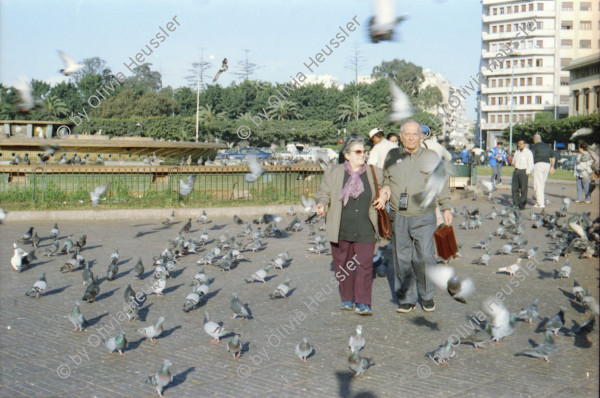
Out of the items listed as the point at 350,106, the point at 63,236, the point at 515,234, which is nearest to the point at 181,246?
the point at 63,236

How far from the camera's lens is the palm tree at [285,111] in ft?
274

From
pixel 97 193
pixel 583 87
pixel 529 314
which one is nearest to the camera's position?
pixel 529 314

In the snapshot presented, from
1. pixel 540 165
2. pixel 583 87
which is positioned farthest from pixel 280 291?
pixel 583 87

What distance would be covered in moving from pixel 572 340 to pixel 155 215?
10725 millimetres

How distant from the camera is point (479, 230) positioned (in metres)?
12.5

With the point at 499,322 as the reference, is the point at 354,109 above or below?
above

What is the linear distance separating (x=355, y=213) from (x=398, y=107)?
1.31 m

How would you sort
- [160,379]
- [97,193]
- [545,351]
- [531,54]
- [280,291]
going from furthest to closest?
[531,54] → [97,193] → [280,291] → [545,351] → [160,379]

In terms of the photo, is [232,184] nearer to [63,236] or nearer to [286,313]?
[63,236]

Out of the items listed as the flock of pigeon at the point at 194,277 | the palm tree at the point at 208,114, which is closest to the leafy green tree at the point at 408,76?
the palm tree at the point at 208,114

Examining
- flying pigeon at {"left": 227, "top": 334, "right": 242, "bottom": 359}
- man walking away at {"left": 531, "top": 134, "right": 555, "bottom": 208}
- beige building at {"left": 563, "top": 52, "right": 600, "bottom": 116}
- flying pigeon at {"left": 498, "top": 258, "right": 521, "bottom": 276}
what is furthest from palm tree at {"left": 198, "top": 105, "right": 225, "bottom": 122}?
flying pigeon at {"left": 227, "top": 334, "right": 242, "bottom": 359}

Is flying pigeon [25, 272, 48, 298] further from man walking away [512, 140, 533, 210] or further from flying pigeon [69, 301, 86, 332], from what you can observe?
man walking away [512, 140, 533, 210]

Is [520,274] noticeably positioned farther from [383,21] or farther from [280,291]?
[383,21]

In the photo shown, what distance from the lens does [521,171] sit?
1547 cm
